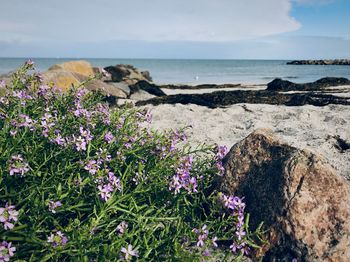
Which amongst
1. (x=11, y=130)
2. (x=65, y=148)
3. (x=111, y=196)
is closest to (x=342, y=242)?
(x=111, y=196)

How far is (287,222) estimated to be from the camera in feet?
7.87

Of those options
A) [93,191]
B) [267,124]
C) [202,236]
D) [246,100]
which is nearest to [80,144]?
[93,191]

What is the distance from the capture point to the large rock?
7.64ft

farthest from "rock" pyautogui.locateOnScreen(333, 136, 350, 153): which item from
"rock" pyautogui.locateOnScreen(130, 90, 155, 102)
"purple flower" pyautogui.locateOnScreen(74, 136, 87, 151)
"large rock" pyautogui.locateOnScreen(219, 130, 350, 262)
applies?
"rock" pyautogui.locateOnScreen(130, 90, 155, 102)

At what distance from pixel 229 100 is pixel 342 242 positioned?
264 inches

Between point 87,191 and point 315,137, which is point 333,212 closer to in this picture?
point 87,191

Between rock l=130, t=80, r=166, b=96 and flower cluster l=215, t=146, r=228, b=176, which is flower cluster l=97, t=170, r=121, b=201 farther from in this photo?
rock l=130, t=80, r=166, b=96

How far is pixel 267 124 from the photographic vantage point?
6.00 meters

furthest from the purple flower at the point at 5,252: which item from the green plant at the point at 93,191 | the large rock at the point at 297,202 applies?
the large rock at the point at 297,202

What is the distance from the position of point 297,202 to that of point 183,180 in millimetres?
782

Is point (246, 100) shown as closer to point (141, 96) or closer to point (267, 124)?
point (267, 124)

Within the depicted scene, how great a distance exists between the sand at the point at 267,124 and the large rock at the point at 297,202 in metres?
1.21

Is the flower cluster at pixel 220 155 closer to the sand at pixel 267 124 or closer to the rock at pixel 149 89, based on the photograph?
the sand at pixel 267 124

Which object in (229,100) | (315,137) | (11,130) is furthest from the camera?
(229,100)
